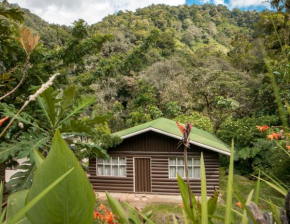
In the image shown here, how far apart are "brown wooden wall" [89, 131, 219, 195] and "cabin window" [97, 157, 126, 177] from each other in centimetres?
17

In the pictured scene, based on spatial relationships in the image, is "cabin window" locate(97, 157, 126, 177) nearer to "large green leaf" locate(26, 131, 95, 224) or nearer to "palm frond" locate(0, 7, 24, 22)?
"palm frond" locate(0, 7, 24, 22)

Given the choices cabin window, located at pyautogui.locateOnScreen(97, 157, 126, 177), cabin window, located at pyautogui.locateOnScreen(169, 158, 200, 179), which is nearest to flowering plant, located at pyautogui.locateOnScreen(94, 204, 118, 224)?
cabin window, located at pyautogui.locateOnScreen(169, 158, 200, 179)

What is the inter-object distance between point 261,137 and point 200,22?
57.4m

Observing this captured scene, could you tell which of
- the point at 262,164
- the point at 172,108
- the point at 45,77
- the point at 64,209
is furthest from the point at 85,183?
the point at 172,108

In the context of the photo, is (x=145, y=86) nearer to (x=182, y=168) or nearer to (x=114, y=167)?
(x=114, y=167)

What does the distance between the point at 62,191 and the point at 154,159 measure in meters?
9.58

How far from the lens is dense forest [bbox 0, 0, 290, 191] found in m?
2.83

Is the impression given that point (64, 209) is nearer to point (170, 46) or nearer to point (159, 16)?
point (170, 46)

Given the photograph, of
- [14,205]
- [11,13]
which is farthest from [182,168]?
[14,205]

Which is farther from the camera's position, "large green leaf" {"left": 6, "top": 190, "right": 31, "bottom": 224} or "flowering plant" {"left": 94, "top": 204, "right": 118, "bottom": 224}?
"flowering plant" {"left": 94, "top": 204, "right": 118, "bottom": 224}

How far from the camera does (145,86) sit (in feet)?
66.1

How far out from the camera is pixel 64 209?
253mm

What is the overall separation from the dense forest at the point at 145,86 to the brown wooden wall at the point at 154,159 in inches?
56.9

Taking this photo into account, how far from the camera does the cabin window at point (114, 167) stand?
980cm
